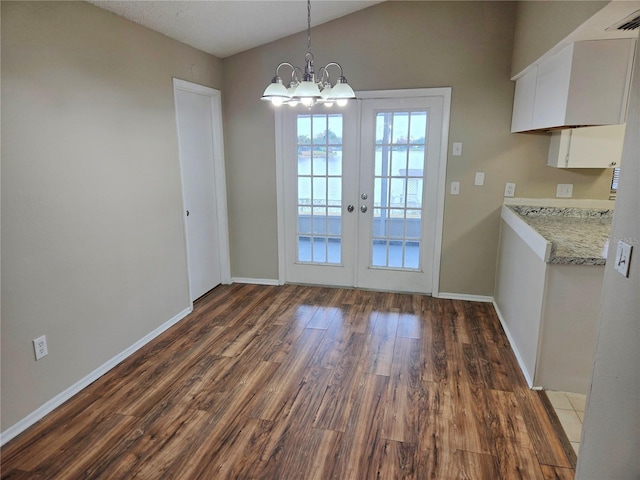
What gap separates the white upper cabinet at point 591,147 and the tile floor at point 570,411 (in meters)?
1.77

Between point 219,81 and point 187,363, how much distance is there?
9.09ft

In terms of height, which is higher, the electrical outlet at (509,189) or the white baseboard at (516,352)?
the electrical outlet at (509,189)

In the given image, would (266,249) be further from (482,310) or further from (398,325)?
(482,310)

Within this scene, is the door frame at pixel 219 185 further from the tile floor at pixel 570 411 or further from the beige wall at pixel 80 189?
the tile floor at pixel 570 411

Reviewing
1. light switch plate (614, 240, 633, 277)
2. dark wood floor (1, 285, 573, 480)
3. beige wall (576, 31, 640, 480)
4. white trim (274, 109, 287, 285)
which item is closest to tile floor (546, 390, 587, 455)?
dark wood floor (1, 285, 573, 480)

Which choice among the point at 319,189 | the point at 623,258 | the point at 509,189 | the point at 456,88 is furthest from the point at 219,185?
the point at 623,258

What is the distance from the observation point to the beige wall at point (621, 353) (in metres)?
1.35

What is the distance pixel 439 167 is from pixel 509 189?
26.4 inches

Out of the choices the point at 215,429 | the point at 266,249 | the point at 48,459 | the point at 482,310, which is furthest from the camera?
the point at 266,249

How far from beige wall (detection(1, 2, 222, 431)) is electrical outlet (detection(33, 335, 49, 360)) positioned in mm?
37

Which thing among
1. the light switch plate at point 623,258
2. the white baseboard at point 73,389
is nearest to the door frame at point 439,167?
the white baseboard at point 73,389

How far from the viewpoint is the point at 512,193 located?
3.88m

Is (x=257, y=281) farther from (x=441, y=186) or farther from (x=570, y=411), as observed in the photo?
(x=570, y=411)

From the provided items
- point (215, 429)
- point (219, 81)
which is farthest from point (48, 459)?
point (219, 81)
